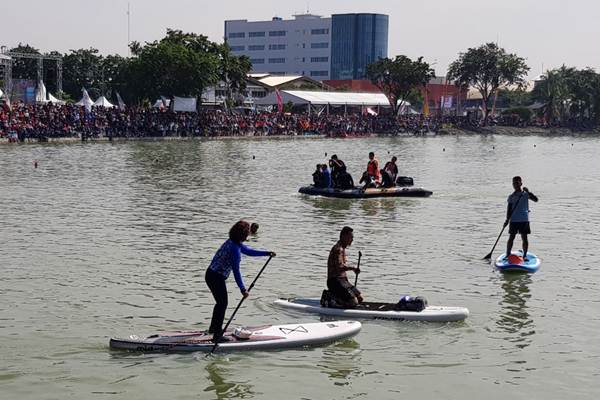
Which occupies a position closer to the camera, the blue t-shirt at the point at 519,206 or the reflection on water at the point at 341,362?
the reflection on water at the point at 341,362

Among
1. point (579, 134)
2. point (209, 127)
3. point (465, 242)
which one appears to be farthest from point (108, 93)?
point (465, 242)

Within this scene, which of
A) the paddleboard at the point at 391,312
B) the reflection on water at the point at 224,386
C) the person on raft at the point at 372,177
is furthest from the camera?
the person on raft at the point at 372,177

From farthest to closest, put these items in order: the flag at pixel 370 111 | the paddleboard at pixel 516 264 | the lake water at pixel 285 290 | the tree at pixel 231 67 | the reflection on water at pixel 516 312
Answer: the flag at pixel 370 111
the tree at pixel 231 67
the paddleboard at pixel 516 264
the reflection on water at pixel 516 312
the lake water at pixel 285 290

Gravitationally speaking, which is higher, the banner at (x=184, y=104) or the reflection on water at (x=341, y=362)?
the banner at (x=184, y=104)

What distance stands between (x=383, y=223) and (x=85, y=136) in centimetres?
4841

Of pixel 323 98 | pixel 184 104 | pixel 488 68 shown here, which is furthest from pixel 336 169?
pixel 488 68

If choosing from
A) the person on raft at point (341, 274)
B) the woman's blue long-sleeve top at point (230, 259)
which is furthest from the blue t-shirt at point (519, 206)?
the woman's blue long-sleeve top at point (230, 259)

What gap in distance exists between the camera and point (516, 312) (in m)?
16.9

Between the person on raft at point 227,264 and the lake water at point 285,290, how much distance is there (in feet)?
2.48

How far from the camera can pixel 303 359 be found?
1366cm

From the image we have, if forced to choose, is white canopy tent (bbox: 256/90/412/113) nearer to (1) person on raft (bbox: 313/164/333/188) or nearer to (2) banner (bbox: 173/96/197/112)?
(2) banner (bbox: 173/96/197/112)

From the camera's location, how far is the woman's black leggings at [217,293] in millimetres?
13234

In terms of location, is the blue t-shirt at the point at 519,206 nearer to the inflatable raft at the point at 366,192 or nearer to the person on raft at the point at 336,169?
the inflatable raft at the point at 366,192

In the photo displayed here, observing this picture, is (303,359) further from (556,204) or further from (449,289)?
(556,204)
